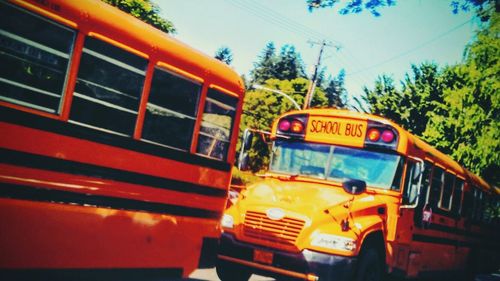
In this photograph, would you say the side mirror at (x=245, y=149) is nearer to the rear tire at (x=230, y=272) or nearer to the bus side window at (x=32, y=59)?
the rear tire at (x=230, y=272)

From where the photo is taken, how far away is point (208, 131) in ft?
20.2

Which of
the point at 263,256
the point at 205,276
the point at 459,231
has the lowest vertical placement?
the point at 205,276

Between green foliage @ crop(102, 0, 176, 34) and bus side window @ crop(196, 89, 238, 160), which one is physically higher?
green foliage @ crop(102, 0, 176, 34)

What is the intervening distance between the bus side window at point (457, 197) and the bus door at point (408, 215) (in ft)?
8.47

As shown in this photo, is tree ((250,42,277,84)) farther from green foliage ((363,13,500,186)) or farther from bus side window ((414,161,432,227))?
bus side window ((414,161,432,227))

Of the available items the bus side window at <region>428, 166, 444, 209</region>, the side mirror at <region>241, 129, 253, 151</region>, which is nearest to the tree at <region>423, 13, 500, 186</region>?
the bus side window at <region>428, 166, 444, 209</region>

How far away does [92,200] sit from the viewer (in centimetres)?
480

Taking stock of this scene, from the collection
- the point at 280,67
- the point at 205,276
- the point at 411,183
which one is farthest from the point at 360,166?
the point at 280,67

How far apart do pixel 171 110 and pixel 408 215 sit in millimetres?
4068

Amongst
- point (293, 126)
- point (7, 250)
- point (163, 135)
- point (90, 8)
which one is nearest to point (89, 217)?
point (7, 250)

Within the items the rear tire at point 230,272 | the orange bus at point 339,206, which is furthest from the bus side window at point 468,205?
the rear tire at point 230,272

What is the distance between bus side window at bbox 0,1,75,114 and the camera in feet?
13.3

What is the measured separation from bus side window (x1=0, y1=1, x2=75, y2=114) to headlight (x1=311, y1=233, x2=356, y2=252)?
3.34 metres

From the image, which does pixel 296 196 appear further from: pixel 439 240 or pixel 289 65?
pixel 289 65
